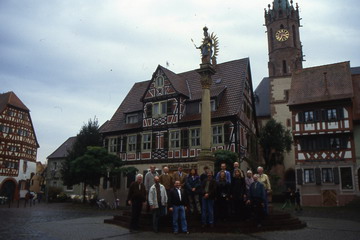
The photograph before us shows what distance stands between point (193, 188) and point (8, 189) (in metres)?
40.9

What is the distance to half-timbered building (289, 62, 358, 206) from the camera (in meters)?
28.4

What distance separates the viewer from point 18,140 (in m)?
46.8

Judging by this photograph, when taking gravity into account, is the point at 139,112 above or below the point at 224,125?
above

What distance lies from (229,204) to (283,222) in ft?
6.33

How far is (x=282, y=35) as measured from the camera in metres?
53.9

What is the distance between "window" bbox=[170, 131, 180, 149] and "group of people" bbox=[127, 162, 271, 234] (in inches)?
689

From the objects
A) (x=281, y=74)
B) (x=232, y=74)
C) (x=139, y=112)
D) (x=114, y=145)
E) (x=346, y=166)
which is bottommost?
(x=346, y=166)

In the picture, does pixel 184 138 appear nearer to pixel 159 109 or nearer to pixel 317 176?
pixel 159 109

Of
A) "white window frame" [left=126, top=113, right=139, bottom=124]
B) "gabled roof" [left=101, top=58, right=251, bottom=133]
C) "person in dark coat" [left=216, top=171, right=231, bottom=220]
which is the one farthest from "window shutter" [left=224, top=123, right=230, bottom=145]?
"person in dark coat" [left=216, top=171, right=231, bottom=220]

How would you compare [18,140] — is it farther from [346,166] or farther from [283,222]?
[283,222]

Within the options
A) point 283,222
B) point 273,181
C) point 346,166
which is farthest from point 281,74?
point 283,222

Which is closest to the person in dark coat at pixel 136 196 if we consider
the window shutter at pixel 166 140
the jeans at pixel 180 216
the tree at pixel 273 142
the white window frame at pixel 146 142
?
the jeans at pixel 180 216

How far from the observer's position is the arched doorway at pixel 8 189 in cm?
4416

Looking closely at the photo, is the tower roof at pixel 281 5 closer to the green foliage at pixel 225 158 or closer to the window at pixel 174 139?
the window at pixel 174 139
